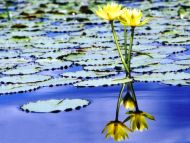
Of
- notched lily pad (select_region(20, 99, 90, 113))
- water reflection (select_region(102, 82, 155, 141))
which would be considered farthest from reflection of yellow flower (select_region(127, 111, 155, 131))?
notched lily pad (select_region(20, 99, 90, 113))

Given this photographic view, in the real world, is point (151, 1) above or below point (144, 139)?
above

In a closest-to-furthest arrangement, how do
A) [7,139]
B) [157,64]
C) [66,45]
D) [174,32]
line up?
[7,139]
[157,64]
[66,45]
[174,32]

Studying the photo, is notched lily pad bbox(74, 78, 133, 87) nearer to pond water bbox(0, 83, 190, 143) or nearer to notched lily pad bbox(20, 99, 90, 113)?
pond water bbox(0, 83, 190, 143)

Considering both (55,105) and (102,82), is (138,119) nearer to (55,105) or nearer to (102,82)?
(55,105)

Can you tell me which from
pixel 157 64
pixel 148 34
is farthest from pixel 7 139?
pixel 148 34

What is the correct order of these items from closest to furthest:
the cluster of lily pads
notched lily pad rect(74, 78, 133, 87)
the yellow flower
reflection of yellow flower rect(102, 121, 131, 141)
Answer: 1. reflection of yellow flower rect(102, 121, 131, 141)
2. the yellow flower
3. notched lily pad rect(74, 78, 133, 87)
4. the cluster of lily pads

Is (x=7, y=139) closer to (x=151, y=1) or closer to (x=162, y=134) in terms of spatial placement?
(x=162, y=134)

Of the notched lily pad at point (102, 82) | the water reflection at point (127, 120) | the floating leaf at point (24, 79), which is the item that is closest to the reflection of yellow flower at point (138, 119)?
the water reflection at point (127, 120)
